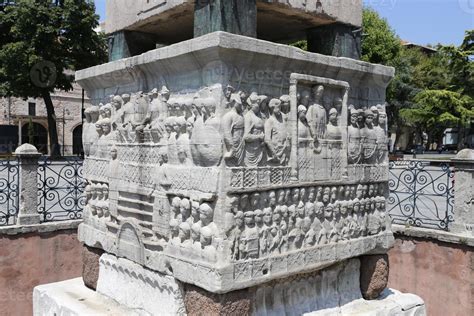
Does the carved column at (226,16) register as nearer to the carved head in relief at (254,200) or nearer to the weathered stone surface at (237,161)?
the weathered stone surface at (237,161)

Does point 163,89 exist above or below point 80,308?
above

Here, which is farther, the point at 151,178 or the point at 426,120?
the point at 426,120

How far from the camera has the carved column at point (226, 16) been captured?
361cm

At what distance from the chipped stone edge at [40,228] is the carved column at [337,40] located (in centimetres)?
491

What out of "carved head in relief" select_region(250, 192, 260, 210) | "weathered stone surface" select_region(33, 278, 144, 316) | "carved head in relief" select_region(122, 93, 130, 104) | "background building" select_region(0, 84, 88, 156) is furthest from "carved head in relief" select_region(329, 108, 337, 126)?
"background building" select_region(0, 84, 88, 156)

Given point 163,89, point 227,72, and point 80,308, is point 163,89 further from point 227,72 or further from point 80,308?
point 80,308

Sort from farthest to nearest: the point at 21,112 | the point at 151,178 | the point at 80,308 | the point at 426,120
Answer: the point at 21,112 < the point at 426,120 < the point at 80,308 < the point at 151,178

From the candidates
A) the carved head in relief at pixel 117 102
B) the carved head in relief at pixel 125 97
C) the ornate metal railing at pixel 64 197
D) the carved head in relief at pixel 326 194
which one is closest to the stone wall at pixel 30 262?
the ornate metal railing at pixel 64 197

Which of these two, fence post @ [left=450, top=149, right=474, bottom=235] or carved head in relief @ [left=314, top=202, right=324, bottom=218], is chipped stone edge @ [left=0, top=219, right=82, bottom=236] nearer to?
carved head in relief @ [left=314, top=202, right=324, bottom=218]

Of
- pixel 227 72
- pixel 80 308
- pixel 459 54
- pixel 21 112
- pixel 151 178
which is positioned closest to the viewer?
pixel 227 72

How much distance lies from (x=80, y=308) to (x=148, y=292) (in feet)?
2.56

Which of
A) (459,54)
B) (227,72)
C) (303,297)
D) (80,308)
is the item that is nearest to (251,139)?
(227,72)

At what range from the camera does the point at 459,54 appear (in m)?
25.0

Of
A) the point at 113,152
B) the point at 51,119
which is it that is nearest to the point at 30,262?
the point at 113,152
